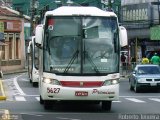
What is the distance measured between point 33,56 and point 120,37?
17.3 metres

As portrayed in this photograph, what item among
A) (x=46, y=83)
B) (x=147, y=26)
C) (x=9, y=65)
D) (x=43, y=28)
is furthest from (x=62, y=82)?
(x=9, y=65)

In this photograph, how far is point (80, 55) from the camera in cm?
1906

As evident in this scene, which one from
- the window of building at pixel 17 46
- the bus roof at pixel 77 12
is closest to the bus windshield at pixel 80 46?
the bus roof at pixel 77 12

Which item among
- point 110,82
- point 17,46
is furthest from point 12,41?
point 110,82

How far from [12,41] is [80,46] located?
146ft

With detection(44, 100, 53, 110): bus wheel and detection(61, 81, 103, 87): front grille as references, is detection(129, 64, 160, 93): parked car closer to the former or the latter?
detection(44, 100, 53, 110): bus wheel

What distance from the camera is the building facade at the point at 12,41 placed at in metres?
61.5

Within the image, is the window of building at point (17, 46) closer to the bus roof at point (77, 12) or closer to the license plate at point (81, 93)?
the bus roof at point (77, 12)

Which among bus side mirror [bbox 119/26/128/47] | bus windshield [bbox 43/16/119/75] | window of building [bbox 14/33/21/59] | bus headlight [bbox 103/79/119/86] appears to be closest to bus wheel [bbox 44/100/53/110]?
bus windshield [bbox 43/16/119/75]

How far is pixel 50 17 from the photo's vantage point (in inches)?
759

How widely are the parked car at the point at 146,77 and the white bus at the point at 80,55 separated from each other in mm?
11075

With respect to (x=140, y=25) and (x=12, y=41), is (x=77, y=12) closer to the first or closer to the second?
(x=140, y=25)

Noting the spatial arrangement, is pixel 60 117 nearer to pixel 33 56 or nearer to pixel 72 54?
pixel 72 54

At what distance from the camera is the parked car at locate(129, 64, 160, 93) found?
3019 centimetres
